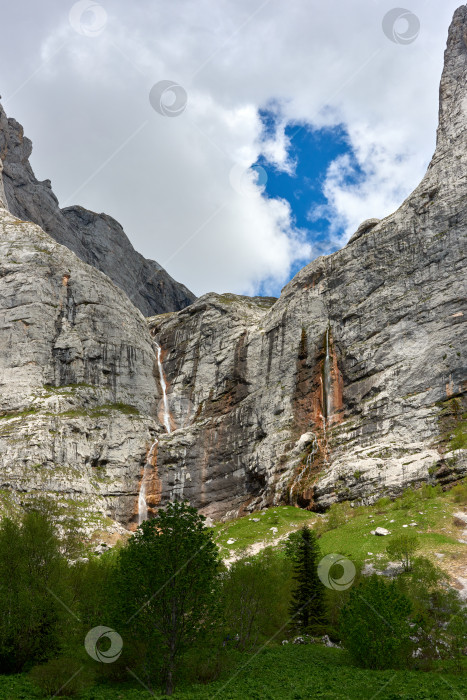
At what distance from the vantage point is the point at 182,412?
102250mm

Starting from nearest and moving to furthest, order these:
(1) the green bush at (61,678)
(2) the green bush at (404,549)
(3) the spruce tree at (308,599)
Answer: (1) the green bush at (61,678)
(3) the spruce tree at (308,599)
(2) the green bush at (404,549)

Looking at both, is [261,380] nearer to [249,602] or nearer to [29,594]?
[249,602]

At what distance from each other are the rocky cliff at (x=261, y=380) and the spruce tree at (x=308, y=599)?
1902 cm

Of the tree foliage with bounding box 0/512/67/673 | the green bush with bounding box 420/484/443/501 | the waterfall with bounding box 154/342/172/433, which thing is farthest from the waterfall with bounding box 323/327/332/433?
the tree foliage with bounding box 0/512/67/673

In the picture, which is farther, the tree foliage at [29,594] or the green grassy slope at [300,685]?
the tree foliage at [29,594]

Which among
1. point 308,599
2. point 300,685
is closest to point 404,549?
point 308,599

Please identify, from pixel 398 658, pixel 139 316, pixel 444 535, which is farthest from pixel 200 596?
pixel 139 316

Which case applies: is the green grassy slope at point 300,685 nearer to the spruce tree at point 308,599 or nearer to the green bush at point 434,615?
the green bush at point 434,615

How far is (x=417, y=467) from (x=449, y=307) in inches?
946

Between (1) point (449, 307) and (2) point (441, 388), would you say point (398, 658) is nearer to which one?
(2) point (441, 388)

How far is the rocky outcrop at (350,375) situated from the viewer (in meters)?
68.7

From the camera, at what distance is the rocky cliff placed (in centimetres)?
7062

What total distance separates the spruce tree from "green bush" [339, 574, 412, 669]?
11.6 m

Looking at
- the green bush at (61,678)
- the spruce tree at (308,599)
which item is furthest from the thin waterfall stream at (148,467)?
the green bush at (61,678)
